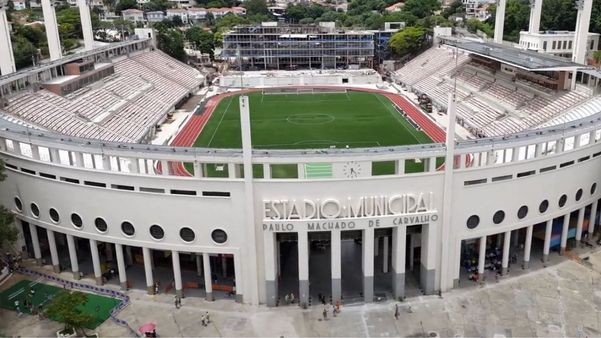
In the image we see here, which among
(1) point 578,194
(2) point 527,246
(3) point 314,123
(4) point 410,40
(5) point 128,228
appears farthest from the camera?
(4) point 410,40

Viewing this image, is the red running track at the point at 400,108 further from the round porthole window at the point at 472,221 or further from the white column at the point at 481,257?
the round porthole window at the point at 472,221

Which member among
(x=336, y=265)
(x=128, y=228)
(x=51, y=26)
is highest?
(x=51, y=26)

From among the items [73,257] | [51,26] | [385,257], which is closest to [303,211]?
[385,257]

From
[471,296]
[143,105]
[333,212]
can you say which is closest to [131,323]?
[333,212]

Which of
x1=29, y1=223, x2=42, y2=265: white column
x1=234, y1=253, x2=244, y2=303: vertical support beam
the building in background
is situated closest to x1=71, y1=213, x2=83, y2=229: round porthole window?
x1=29, y1=223, x2=42, y2=265: white column

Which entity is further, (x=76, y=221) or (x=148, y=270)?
(x=76, y=221)

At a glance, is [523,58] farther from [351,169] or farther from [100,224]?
[100,224]

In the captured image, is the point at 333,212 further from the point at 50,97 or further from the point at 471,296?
the point at 50,97
